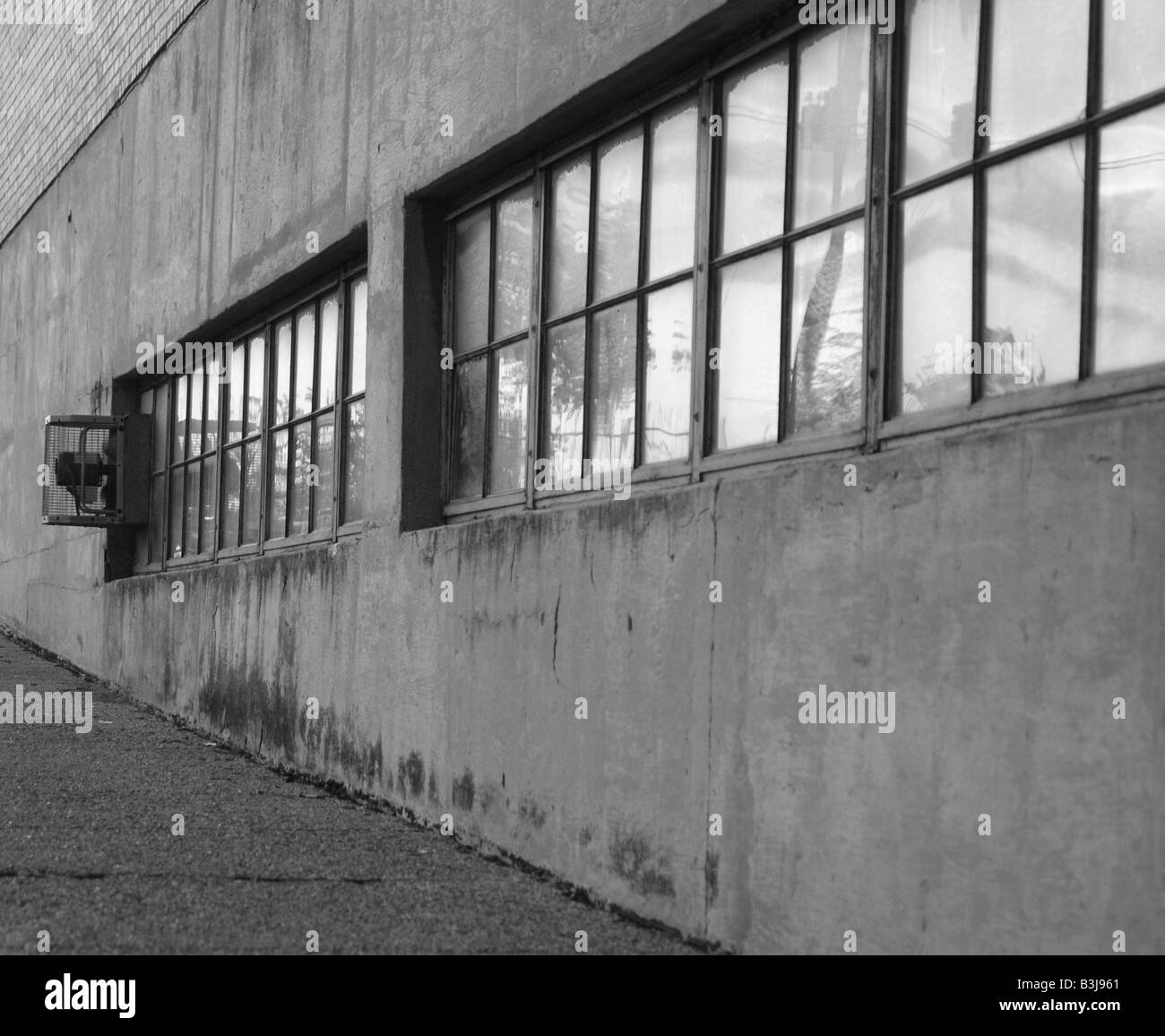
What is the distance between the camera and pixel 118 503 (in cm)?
1177

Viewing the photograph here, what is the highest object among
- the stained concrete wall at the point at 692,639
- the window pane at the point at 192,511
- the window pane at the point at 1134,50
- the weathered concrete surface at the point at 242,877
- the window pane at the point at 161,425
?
the window pane at the point at 161,425

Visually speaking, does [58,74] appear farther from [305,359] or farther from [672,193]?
[672,193]

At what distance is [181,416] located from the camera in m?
11.2

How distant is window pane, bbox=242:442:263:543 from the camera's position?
938cm

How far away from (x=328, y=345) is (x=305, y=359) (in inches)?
15.1

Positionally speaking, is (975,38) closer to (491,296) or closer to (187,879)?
(491,296)

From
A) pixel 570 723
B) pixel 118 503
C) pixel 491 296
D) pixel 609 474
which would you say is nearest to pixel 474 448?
pixel 491 296

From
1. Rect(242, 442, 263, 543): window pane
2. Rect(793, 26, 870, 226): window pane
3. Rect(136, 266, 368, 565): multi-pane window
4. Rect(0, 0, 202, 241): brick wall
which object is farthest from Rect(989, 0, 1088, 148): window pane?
Rect(0, 0, 202, 241): brick wall

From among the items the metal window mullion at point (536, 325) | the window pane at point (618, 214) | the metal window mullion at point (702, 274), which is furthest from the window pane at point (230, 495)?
the metal window mullion at point (702, 274)

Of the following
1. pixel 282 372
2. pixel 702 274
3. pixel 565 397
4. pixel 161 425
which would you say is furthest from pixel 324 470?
pixel 161 425

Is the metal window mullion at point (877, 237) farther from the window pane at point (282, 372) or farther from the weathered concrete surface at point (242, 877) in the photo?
the window pane at point (282, 372)

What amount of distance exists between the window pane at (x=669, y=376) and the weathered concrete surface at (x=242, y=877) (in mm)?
1474

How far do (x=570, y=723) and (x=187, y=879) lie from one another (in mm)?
1408

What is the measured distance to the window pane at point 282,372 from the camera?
29.2 ft
